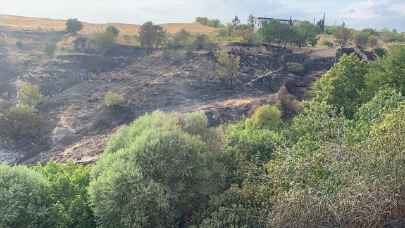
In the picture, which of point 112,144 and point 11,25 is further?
point 11,25

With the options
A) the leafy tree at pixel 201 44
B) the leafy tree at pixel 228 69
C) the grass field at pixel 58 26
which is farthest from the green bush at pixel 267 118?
the grass field at pixel 58 26

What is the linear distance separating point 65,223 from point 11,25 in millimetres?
66236

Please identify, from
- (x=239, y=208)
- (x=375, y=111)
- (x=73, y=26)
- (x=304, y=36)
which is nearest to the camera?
(x=239, y=208)

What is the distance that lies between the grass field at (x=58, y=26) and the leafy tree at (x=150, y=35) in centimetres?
1240

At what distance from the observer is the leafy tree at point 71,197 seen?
2034 centimetres

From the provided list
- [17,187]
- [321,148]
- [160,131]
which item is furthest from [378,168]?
[17,187]

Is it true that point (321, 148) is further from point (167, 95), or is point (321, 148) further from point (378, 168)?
point (167, 95)

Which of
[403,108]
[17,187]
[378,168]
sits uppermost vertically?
[403,108]

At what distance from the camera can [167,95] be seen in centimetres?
4788

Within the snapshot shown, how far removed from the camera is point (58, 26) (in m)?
81.4

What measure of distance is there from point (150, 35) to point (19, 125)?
2767 centimetres

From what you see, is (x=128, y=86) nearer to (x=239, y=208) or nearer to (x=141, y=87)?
(x=141, y=87)

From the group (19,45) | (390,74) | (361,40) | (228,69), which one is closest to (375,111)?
(390,74)

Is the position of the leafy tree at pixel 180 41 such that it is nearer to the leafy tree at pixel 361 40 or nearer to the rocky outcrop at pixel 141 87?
the rocky outcrop at pixel 141 87
